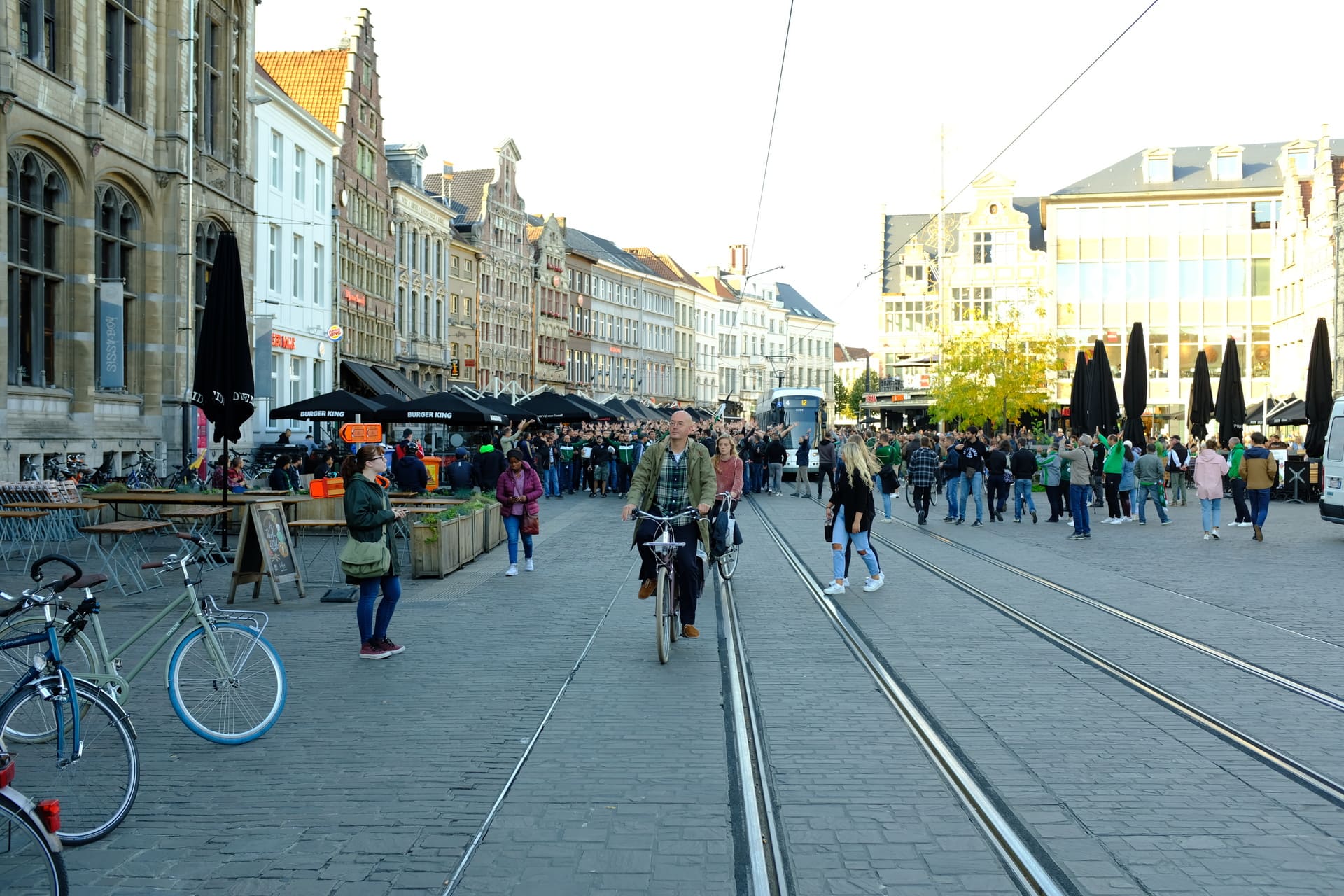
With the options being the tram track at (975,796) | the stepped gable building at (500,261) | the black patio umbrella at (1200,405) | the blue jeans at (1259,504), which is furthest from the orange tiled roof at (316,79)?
the tram track at (975,796)

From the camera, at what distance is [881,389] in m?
82.9

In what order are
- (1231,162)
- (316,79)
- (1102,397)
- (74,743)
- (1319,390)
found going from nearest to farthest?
(74,743)
(1319,390)
(1102,397)
(316,79)
(1231,162)

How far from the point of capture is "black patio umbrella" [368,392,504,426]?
90.4 feet

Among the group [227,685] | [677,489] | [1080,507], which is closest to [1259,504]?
[1080,507]

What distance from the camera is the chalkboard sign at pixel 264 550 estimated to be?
12.8 metres

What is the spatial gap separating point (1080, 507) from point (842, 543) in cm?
1012

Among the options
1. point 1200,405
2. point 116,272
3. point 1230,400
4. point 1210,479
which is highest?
point 116,272

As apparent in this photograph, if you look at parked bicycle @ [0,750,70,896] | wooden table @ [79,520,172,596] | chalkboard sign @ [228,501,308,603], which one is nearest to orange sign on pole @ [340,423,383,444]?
wooden table @ [79,520,172,596]

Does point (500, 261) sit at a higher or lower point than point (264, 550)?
higher

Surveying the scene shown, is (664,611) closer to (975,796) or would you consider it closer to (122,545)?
(975,796)

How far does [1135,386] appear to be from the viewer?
35.9 meters

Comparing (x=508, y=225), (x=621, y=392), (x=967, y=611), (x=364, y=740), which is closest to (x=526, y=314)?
(x=508, y=225)

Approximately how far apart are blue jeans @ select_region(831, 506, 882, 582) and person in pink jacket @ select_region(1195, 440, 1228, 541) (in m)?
9.65

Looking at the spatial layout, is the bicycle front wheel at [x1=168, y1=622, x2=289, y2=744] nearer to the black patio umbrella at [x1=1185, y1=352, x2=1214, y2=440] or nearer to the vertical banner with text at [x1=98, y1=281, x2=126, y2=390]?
the vertical banner with text at [x1=98, y1=281, x2=126, y2=390]
